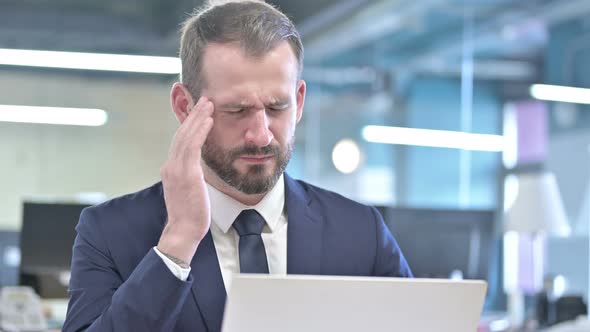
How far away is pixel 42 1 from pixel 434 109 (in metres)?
3.68

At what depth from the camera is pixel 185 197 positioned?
1312 millimetres

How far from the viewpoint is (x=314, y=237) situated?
1.53 meters

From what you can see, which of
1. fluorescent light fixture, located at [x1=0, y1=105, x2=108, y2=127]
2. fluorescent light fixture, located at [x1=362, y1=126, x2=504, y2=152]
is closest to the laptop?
fluorescent light fixture, located at [x1=362, y1=126, x2=504, y2=152]

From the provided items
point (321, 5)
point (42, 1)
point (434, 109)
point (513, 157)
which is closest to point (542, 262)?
point (513, 157)

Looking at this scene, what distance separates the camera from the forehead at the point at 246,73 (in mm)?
1377

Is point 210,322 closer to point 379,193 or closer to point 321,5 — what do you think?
point 321,5

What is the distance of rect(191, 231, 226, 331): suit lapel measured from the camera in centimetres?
141

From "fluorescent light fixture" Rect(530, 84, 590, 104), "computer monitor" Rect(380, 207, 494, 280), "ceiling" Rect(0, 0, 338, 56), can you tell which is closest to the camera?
"computer monitor" Rect(380, 207, 494, 280)

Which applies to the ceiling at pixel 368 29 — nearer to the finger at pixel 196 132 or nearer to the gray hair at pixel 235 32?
the gray hair at pixel 235 32

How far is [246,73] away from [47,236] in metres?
3.07

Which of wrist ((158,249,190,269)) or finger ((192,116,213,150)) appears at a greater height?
finger ((192,116,213,150))

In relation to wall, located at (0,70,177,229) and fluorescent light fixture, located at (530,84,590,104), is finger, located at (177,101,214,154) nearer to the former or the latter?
fluorescent light fixture, located at (530,84,590,104)

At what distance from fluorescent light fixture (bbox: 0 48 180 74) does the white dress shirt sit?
752 centimetres

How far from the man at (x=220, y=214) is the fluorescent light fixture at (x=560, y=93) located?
5318 millimetres
